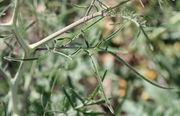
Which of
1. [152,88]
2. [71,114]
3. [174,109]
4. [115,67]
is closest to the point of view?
[71,114]

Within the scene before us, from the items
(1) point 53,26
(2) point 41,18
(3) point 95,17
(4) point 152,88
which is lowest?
(4) point 152,88

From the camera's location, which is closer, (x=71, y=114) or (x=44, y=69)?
(x=71, y=114)

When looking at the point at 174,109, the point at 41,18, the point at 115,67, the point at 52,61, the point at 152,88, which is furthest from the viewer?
the point at 115,67

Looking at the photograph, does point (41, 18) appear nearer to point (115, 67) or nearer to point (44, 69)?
point (44, 69)

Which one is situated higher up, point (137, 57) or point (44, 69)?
point (44, 69)

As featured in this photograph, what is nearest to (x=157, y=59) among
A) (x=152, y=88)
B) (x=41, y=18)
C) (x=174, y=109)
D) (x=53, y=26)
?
(x=152, y=88)

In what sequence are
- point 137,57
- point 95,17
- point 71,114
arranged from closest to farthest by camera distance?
1. point 95,17
2. point 71,114
3. point 137,57

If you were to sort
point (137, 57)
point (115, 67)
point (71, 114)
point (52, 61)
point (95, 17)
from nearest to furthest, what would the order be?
point (95, 17)
point (71, 114)
point (52, 61)
point (115, 67)
point (137, 57)

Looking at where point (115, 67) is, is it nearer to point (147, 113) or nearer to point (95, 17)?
point (147, 113)

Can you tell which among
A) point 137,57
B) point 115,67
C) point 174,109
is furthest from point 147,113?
point 137,57
